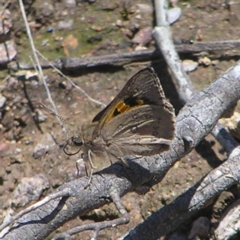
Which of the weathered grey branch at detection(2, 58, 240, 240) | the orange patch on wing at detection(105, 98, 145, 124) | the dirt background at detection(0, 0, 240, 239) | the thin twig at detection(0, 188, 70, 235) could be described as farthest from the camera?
the dirt background at detection(0, 0, 240, 239)

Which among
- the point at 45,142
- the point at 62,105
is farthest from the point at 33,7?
the point at 45,142

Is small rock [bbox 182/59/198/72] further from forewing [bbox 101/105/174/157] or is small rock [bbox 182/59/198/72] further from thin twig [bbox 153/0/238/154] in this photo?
forewing [bbox 101/105/174/157]

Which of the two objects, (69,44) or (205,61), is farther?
(69,44)

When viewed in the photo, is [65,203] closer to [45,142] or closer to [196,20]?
[45,142]

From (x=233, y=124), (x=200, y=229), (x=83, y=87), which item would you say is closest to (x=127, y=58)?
(x=83, y=87)

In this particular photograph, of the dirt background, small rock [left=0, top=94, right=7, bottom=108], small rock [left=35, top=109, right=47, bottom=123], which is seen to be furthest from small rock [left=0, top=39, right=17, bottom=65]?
small rock [left=35, top=109, right=47, bottom=123]

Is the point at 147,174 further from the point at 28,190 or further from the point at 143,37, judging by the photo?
the point at 143,37
